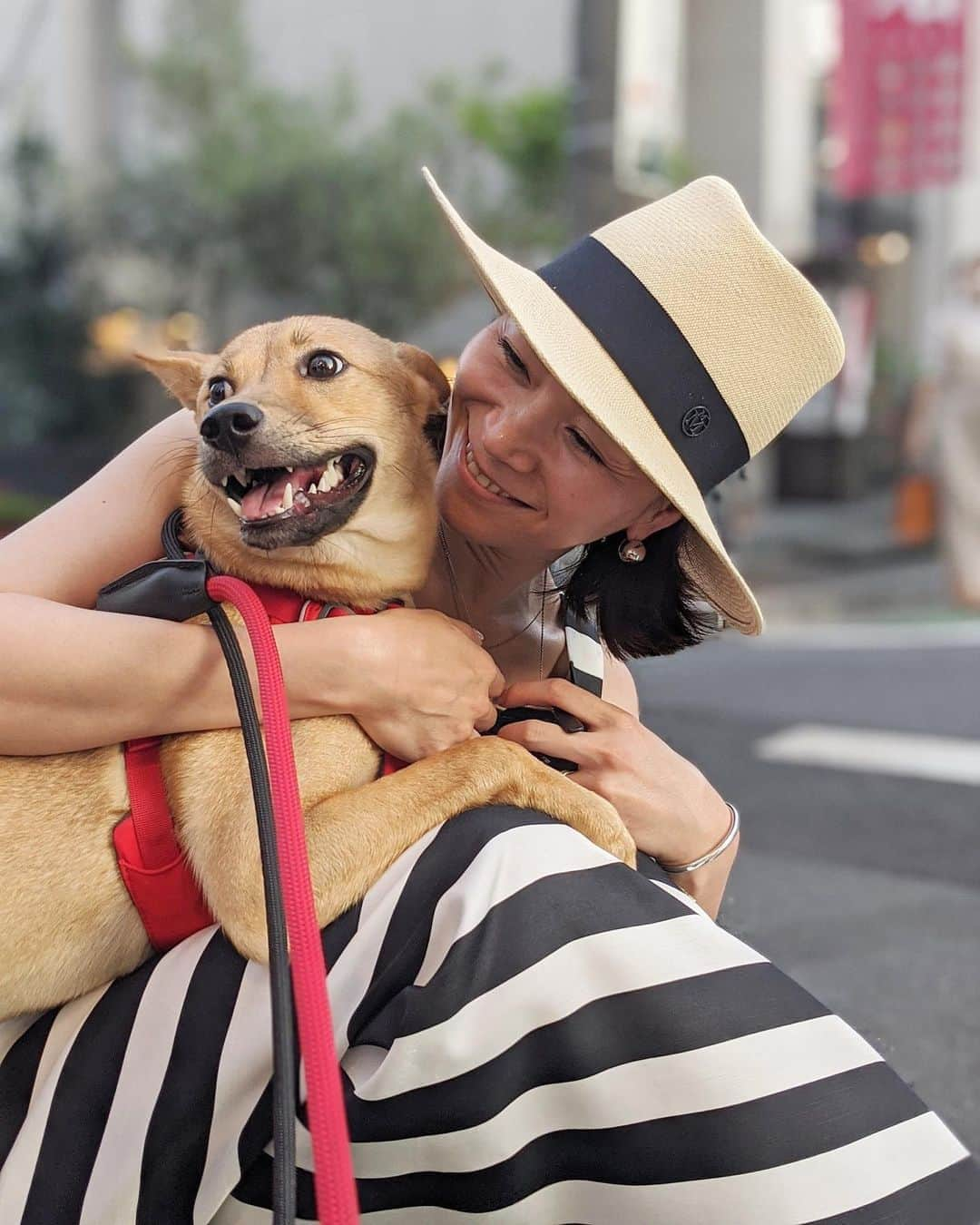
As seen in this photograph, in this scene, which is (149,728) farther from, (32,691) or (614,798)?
(614,798)

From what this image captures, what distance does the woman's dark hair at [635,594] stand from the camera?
6.96 feet

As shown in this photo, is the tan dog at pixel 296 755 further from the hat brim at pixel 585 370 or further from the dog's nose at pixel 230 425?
the hat brim at pixel 585 370

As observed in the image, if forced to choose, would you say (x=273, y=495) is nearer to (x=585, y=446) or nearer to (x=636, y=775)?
(x=585, y=446)

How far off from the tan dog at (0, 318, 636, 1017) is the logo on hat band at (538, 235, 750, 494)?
41 centimetres

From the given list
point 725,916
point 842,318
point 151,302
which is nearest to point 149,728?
point 725,916

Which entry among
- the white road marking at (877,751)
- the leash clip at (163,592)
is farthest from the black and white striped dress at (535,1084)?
the white road marking at (877,751)

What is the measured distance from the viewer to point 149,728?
1.73 meters

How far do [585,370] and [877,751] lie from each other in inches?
170

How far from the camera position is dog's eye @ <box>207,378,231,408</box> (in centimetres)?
207

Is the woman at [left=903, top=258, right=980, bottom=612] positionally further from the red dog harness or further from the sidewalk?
the red dog harness

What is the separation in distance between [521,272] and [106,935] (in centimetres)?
106

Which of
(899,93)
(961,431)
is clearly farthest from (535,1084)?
(899,93)

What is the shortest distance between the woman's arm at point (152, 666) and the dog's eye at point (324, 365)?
39 centimetres

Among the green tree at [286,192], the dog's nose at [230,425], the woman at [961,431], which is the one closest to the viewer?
the dog's nose at [230,425]
